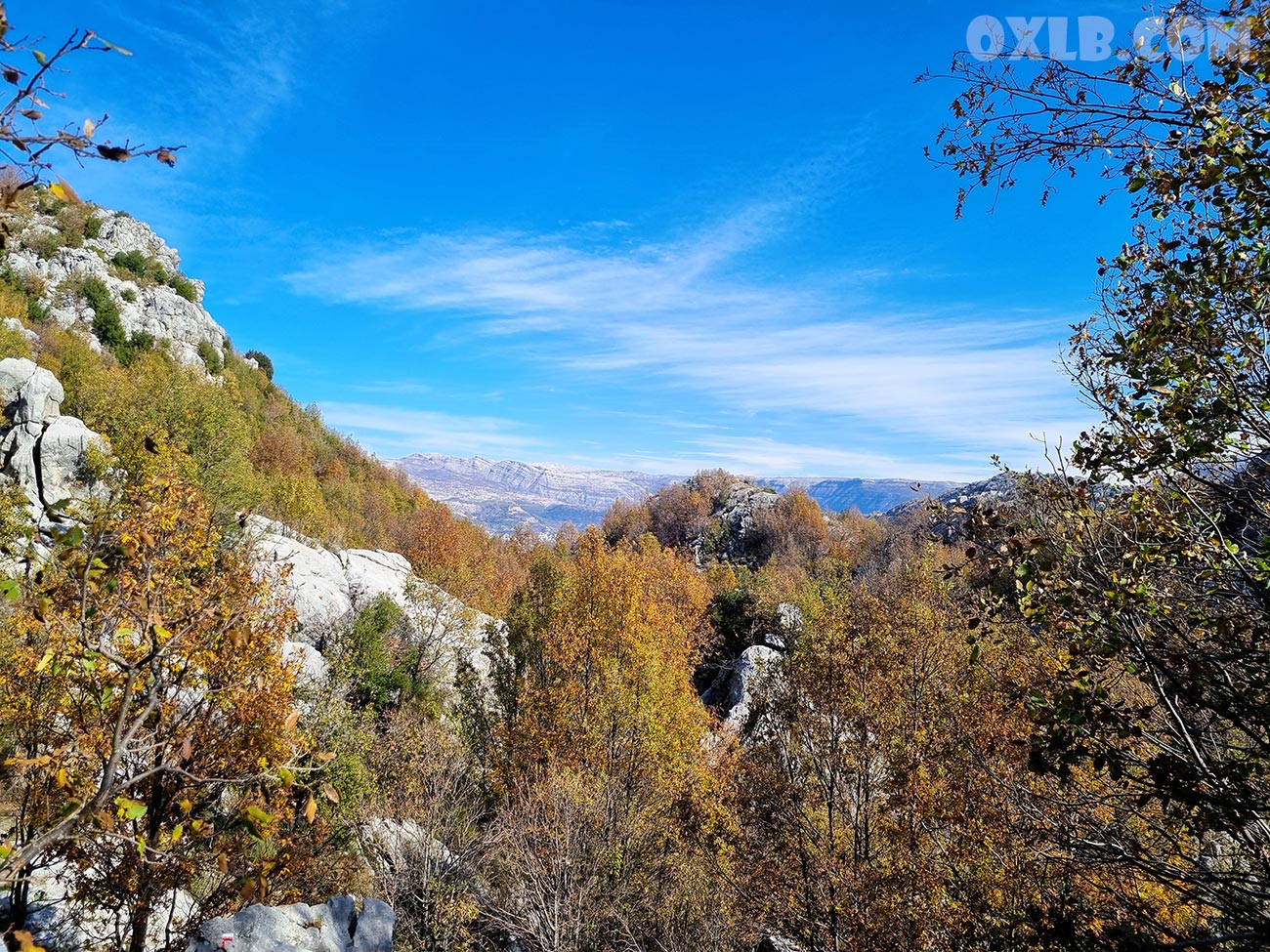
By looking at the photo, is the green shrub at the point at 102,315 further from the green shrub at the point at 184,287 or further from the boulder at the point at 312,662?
the boulder at the point at 312,662

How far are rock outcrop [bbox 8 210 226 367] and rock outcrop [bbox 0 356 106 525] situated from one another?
19896 mm

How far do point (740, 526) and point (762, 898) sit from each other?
→ 8858 centimetres

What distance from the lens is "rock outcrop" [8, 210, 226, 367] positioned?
60281 millimetres

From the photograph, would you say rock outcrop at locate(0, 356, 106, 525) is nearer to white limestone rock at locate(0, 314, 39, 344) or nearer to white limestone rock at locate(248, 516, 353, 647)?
white limestone rock at locate(248, 516, 353, 647)

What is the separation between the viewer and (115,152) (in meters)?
2.41

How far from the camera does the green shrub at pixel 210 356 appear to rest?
74000mm

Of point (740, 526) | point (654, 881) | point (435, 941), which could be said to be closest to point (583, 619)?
point (654, 881)

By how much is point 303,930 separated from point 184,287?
9182cm

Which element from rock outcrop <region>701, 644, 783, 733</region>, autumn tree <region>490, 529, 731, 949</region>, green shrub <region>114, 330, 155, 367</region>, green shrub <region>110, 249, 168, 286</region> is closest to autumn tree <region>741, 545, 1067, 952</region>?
autumn tree <region>490, 529, 731, 949</region>

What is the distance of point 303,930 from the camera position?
1252cm

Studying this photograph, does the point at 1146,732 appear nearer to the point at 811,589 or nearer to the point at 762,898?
the point at 762,898

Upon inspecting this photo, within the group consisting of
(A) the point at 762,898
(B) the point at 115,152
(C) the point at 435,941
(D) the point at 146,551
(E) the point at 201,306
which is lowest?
(C) the point at 435,941

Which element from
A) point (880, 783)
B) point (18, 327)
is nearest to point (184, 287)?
point (18, 327)

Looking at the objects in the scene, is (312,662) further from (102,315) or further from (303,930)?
(102,315)
